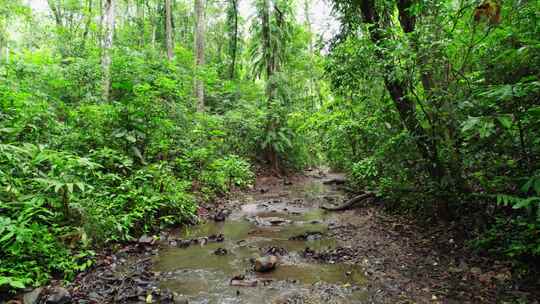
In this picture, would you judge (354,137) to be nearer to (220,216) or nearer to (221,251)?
(220,216)

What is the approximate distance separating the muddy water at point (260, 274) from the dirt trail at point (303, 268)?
0.5 inches

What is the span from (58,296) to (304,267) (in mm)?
3118

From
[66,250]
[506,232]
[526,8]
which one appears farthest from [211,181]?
[526,8]

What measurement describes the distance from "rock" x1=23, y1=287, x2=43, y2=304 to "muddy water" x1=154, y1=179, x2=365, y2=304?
1.35 metres

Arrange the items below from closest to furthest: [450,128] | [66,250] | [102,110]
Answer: [66,250] < [450,128] < [102,110]

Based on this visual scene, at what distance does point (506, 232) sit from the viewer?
3721 millimetres

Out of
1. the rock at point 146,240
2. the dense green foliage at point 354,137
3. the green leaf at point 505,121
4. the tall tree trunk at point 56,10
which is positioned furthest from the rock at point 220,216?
the tall tree trunk at point 56,10

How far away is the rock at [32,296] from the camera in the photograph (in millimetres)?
3206

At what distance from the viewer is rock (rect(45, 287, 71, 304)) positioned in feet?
10.8

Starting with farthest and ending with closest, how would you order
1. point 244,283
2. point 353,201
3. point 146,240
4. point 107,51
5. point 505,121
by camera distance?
point 107,51 < point 353,201 < point 146,240 < point 244,283 < point 505,121

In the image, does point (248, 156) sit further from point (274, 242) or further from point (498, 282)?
point (498, 282)

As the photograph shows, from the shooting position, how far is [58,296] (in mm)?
3336

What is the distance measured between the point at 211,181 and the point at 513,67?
7.70 meters

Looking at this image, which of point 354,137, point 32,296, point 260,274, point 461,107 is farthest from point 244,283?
point 354,137
